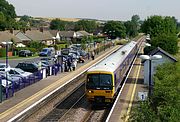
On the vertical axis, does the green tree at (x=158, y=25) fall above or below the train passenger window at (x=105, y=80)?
above

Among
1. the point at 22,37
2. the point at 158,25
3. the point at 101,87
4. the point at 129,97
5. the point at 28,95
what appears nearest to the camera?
the point at 101,87

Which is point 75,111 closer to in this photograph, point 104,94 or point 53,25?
point 104,94

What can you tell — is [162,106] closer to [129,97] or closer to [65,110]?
[65,110]

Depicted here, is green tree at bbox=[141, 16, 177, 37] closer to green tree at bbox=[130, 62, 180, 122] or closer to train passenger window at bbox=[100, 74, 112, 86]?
green tree at bbox=[130, 62, 180, 122]

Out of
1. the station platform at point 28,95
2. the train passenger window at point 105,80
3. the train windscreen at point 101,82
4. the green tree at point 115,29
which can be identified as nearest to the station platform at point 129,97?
the train windscreen at point 101,82

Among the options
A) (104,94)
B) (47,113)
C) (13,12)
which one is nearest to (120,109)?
(104,94)

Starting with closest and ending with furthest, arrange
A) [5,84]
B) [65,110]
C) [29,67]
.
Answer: [65,110] → [5,84] → [29,67]

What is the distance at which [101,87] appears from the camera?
23.3m

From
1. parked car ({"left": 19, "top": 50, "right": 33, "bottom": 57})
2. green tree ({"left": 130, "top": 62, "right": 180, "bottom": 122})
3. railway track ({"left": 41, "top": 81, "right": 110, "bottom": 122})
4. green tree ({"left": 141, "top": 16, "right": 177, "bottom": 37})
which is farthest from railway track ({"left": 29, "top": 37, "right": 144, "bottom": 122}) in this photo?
green tree ({"left": 141, "top": 16, "right": 177, "bottom": 37})

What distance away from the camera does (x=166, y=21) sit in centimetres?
8806

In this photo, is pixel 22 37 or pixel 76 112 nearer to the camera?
pixel 76 112

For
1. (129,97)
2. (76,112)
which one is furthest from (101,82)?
(129,97)

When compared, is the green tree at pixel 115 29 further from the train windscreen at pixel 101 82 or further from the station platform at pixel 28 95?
the train windscreen at pixel 101 82

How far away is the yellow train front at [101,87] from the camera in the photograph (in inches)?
917
